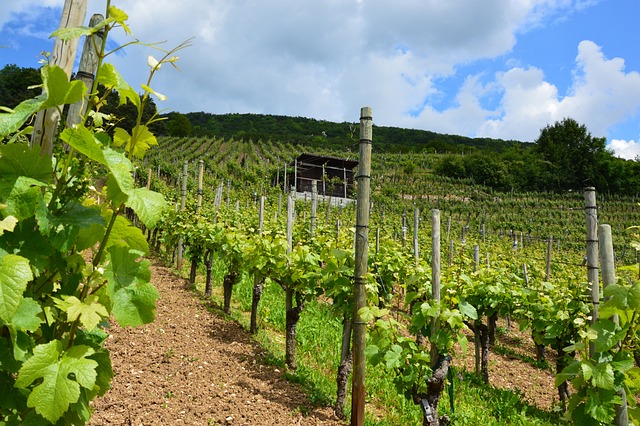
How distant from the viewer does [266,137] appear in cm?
6056

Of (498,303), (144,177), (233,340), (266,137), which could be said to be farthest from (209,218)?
(266,137)

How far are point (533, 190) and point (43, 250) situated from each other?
52018mm

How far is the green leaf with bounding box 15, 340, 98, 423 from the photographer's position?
1.01 meters

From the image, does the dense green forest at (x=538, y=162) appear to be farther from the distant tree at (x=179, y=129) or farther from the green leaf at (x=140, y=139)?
the green leaf at (x=140, y=139)

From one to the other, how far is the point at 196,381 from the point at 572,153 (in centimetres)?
6041

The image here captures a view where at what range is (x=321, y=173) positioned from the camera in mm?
34938

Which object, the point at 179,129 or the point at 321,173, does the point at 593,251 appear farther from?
the point at 179,129

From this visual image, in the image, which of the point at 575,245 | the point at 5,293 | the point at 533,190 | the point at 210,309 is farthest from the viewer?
the point at 533,190

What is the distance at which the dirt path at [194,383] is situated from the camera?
357 centimetres

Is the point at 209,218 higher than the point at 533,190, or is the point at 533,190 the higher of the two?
the point at 533,190

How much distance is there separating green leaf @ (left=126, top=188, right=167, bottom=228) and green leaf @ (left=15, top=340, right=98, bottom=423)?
39cm

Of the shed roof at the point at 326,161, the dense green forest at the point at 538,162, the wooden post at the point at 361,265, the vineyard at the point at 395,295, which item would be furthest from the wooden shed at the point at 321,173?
the wooden post at the point at 361,265

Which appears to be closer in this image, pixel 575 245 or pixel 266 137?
pixel 575 245

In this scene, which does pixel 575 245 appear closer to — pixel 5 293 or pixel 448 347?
pixel 448 347
